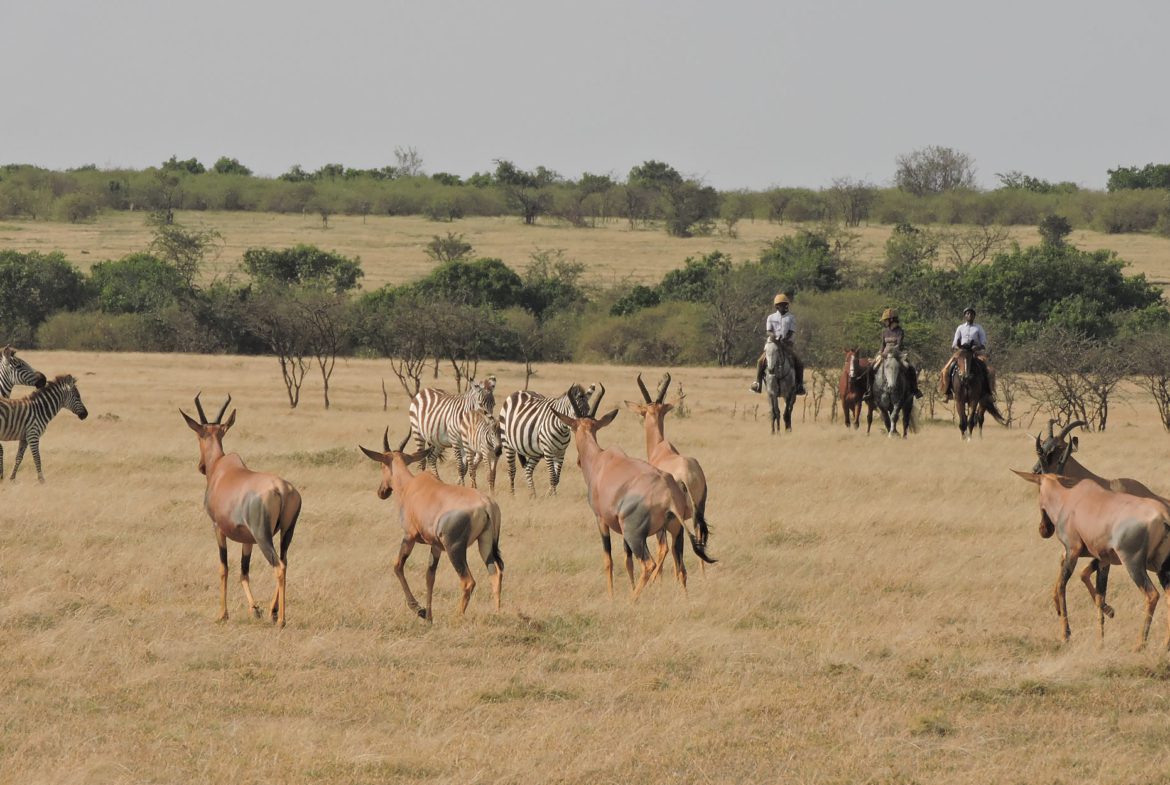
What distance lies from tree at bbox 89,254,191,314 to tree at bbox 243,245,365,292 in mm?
4444

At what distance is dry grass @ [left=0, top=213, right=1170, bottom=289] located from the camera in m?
73.8

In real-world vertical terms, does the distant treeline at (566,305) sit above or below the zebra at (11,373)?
below

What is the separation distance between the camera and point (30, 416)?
19484 millimetres

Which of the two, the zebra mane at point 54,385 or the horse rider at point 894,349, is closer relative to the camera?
the zebra mane at point 54,385

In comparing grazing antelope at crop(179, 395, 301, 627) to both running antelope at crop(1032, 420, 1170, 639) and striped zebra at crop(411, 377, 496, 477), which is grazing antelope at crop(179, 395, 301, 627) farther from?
striped zebra at crop(411, 377, 496, 477)

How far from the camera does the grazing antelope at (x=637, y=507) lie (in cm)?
1155

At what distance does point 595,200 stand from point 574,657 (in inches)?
3694

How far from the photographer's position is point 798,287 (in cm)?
6050

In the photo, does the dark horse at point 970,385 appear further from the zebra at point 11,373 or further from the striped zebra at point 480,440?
the zebra at point 11,373

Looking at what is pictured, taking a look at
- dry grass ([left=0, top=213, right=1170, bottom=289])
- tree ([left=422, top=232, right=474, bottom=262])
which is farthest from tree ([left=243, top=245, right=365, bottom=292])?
tree ([left=422, top=232, right=474, bottom=262])

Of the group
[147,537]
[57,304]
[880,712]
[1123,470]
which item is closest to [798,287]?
[57,304]

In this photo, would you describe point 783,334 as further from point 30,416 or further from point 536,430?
point 30,416

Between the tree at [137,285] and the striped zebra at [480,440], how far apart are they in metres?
36.0

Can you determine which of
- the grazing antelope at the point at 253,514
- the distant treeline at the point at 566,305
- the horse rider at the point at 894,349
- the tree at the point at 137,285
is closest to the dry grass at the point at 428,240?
the distant treeline at the point at 566,305
